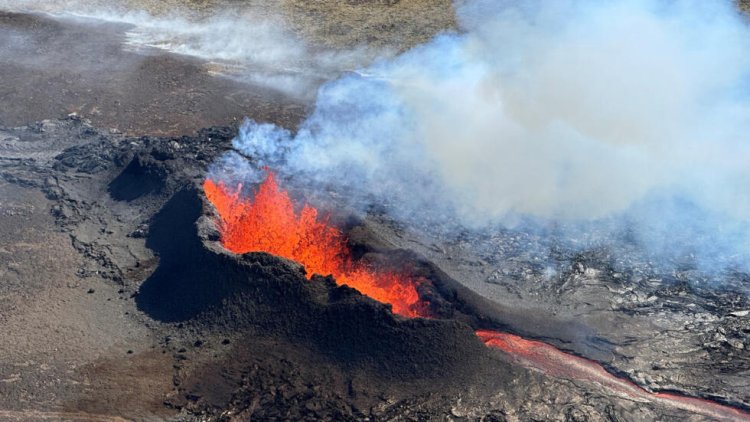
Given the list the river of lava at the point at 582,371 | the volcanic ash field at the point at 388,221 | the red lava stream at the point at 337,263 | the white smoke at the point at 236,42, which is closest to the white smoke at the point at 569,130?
the volcanic ash field at the point at 388,221

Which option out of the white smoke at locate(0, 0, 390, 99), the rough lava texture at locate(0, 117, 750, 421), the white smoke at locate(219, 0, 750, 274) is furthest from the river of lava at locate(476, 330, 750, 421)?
the white smoke at locate(0, 0, 390, 99)

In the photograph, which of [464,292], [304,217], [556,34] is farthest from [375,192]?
[556,34]

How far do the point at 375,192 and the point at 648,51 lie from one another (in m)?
10.9

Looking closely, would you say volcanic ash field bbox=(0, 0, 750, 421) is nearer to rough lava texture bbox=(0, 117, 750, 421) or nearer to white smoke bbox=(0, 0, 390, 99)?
rough lava texture bbox=(0, 117, 750, 421)

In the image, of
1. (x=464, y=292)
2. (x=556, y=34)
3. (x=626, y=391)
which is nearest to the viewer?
(x=626, y=391)

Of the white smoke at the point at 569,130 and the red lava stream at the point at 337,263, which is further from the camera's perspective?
the white smoke at the point at 569,130

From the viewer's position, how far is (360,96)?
81.6ft

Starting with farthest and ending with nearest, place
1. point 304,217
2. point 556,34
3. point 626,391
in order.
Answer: point 556,34 → point 304,217 → point 626,391

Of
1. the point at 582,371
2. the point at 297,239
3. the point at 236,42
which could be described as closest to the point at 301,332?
the point at 297,239

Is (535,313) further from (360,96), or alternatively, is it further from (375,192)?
(360,96)

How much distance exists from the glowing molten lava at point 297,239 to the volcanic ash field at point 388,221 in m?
0.06

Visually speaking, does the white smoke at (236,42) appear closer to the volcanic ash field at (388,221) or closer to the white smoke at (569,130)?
the volcanic ash field at (388,221)

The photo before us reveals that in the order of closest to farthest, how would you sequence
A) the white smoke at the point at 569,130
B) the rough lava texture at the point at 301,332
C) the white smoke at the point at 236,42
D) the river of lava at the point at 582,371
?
the rough lava texture at the point at 301,332
the river of lava at the point at 582,371
the white smoke at the point at 569,130
the white smoke at the point at 236,42

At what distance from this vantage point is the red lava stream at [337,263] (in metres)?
13.6
